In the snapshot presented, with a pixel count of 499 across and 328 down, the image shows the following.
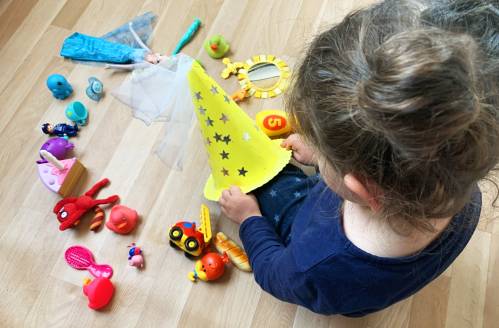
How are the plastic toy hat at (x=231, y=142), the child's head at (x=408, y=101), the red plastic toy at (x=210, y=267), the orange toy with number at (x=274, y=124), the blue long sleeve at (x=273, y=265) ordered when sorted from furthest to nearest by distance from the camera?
the orange toy with number at (x=274, y=124)
the red plastic toy at (x=210, y=267)
the plastic toy hat at (x=231, y=142)
the blue long sleeve at (x=273, y=265)
the child's head at (x=408, y=101)

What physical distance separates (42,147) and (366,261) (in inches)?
30.2

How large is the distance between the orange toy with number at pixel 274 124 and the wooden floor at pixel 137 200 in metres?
0.07

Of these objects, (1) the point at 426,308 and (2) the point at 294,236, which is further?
(1) the point at 426,308

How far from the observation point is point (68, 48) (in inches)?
40.6

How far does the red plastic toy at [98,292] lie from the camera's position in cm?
78

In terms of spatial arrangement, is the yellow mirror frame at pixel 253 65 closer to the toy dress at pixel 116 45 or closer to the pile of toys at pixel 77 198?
the toy dress at pixel 116 45

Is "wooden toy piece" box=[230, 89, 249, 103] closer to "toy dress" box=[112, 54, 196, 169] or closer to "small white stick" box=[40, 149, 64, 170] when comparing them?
"toy dress" box=[112, 54, 196, 169]

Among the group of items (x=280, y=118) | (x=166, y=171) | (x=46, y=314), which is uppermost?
(x=280, y=118)

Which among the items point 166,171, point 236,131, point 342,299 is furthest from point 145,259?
point 342,299

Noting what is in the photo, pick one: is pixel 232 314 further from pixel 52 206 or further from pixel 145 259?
pixel 52 206

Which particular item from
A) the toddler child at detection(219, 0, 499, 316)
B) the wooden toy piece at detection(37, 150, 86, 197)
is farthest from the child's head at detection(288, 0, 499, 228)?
the wooden toy piece at detection(37, 150, 86, 197)

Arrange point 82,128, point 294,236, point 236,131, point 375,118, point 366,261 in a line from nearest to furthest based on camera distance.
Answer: point 375,118, point 366,261, point 294,236, point 236,131, point 82,128

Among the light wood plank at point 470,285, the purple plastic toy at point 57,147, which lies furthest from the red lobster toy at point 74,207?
the light wood plank at point 470,285

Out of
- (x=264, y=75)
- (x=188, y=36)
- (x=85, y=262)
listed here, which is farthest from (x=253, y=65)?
(x=85, y=262)
